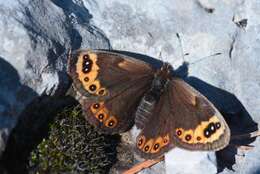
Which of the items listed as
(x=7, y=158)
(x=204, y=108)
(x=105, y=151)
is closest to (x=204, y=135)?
(x=204, y=108)

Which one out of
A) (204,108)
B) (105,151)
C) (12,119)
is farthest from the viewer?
(105,151)

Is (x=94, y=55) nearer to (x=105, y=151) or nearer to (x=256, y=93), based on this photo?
(x=105, y=151)

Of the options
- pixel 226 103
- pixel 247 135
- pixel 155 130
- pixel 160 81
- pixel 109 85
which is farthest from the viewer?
pixel 226 103

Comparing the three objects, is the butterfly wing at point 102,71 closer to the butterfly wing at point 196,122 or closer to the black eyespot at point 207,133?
the butterfly wing at point 196,122

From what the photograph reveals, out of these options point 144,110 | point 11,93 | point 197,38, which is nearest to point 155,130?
point 144,110

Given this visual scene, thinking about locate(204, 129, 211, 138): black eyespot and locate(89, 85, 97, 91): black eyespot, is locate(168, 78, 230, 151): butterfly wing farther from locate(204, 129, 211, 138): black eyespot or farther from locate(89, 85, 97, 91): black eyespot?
locate(89, 85, 97, 91): black eyespot

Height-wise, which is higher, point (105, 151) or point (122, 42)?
point (122, 42)

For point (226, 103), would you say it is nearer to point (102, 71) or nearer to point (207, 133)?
point (207, 133)

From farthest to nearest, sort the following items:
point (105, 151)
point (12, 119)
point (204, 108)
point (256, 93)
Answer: point (256, 93) < point (105, 151) < point (204, 108) < point (12, 119)
